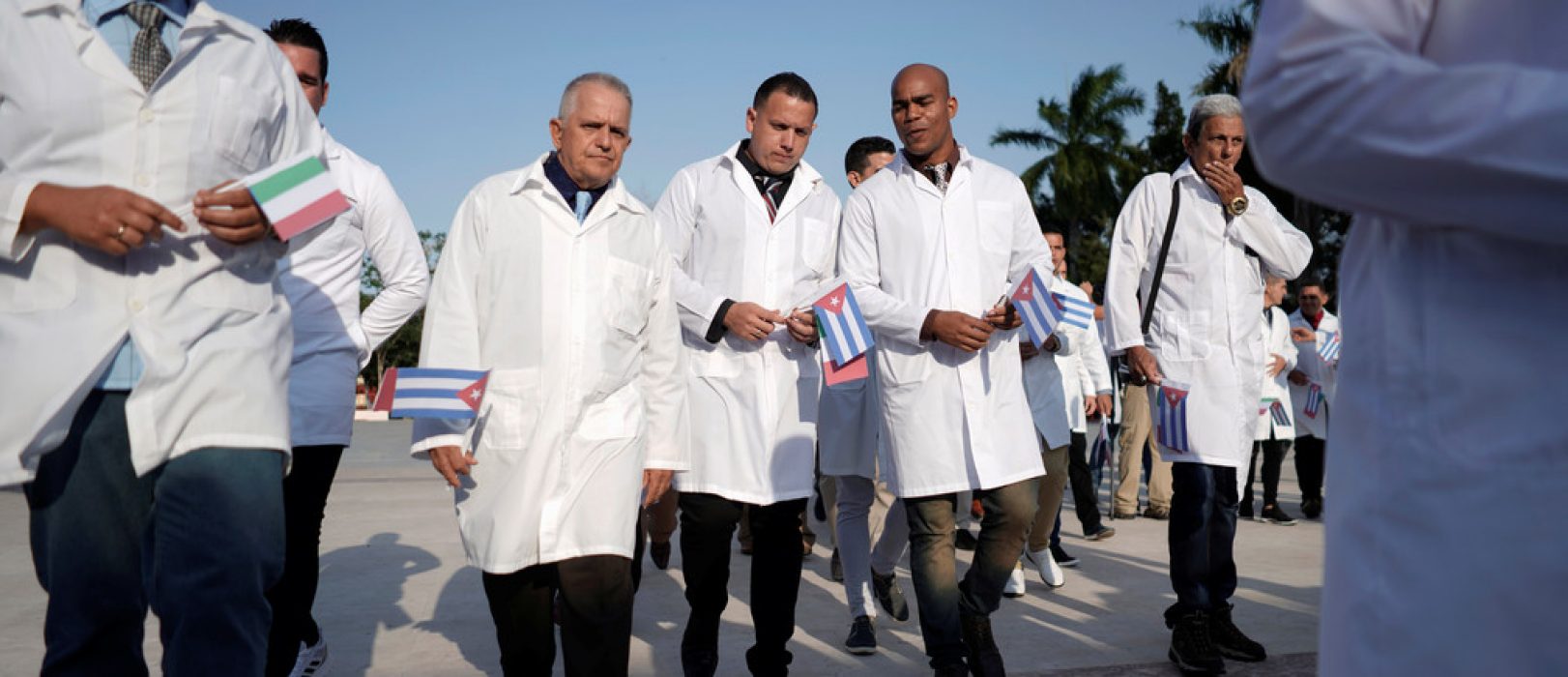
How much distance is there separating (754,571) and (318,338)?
76.8 inches

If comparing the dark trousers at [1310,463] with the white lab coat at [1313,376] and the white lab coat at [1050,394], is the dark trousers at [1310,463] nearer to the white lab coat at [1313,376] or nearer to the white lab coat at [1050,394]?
the white lab coat at [1313,376]

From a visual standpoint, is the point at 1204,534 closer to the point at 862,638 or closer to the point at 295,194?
the point at 862,638

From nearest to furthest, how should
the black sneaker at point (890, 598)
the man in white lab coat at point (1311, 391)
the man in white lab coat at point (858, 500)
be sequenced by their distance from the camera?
the man in white lab coat at point (858, 500)
the black sneaker at point (890, 598)
the man in white lab coat at point (1311, 391)

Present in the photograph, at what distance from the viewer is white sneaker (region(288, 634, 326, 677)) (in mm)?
5199

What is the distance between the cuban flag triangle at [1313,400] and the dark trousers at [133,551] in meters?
10.6

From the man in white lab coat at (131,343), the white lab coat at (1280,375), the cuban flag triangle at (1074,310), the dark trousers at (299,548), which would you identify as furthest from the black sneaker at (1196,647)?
the white lab coat at (1280,375)

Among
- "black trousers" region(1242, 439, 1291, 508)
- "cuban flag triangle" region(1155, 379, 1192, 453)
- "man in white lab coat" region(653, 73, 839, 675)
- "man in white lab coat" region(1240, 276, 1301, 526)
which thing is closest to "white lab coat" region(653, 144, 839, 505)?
"man in white lab coat" region(653, 73, 839, 675)

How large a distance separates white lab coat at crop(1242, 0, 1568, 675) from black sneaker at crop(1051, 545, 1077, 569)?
7225 mm

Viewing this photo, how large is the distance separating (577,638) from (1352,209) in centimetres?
307

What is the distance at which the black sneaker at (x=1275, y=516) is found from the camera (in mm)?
11042

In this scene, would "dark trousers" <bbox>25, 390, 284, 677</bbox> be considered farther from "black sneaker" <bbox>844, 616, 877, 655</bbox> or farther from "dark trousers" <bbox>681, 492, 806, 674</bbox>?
"black sneaker" <bbox>844, 616, 877, 655</bbox>

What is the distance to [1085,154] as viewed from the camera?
52156 mm

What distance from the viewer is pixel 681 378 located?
4.49m

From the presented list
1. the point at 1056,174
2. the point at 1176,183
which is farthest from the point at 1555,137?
the point at 1056,174
